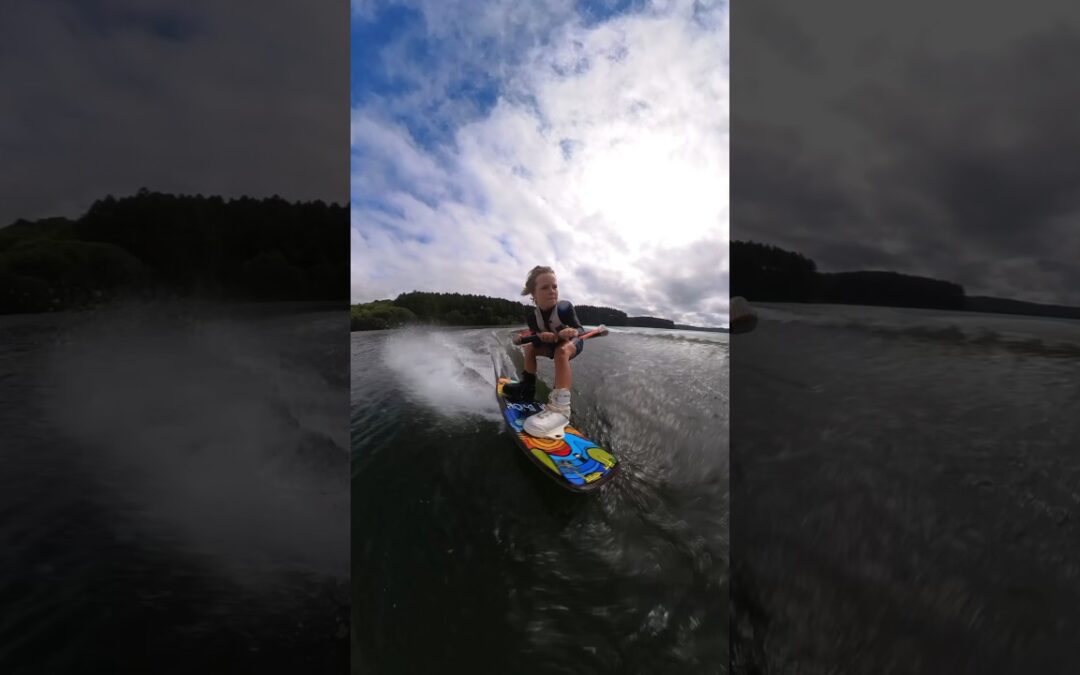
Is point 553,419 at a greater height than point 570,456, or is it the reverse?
point 553,419

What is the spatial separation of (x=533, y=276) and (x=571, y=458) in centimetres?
113

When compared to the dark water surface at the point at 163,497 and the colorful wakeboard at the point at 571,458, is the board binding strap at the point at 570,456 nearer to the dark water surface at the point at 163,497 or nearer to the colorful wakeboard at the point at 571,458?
the colorful wakeboard at the point at 571,458

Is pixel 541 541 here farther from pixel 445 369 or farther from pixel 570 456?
pixel 445 369

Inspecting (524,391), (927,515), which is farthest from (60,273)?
(927,515)

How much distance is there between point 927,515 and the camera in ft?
3.43

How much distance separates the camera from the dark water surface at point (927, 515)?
837 mm

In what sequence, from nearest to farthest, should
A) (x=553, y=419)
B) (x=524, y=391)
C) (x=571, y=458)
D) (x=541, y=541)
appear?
(x=541, y=541)
(x=571, y=458)
(x=553, y=419)
(x=524, y=391)

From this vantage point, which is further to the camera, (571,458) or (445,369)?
(445,369)

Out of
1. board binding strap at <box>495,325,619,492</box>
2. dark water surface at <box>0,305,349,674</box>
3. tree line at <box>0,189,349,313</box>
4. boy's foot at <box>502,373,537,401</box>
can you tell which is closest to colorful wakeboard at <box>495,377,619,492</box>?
board binding strap at <box>495,325,619,492</box>

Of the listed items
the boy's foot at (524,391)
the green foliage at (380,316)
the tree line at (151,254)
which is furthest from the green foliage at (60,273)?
the green foliage at (380,316)

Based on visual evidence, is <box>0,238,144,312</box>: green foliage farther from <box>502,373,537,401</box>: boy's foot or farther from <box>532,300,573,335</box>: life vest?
<box>502,373,537,401</box>: boy's foot

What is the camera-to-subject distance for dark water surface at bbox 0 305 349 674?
2.12 ft

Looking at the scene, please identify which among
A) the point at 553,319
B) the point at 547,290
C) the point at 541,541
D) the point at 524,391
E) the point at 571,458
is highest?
the point at 547,290

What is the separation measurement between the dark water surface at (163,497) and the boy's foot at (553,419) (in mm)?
1148
